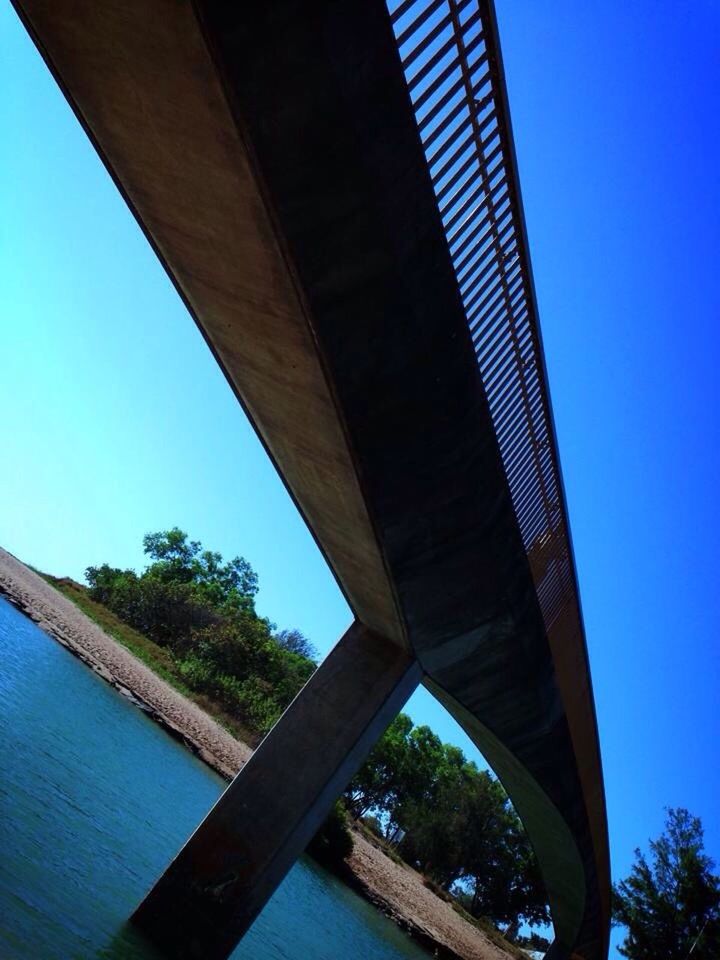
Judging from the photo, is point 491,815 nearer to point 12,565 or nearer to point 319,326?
point 12,565

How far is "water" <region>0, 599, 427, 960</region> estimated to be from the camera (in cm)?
536

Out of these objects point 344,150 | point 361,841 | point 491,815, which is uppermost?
point 491,815

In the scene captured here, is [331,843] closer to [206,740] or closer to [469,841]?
[206,740]

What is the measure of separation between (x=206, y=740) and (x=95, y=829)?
1360 cm

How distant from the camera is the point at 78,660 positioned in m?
21.1

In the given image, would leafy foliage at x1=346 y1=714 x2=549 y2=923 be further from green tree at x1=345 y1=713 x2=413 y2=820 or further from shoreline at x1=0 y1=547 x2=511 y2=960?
shoreline at x1=0 y1=547 x2=511 y2=960

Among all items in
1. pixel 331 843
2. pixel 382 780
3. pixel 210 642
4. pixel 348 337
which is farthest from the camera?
pixel 382 780

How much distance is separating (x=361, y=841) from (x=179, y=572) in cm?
3599

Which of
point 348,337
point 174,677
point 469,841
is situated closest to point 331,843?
point 174,677

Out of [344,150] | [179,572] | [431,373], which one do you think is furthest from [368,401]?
[179,572]

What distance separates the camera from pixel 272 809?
6.64m

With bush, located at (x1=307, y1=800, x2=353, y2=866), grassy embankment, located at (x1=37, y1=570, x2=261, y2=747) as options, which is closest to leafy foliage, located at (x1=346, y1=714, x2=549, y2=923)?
grassy embankment, located at (x1=37, y1=570, x2=261, y2=747)

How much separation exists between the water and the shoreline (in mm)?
1015

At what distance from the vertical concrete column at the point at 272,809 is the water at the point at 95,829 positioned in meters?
0.48
